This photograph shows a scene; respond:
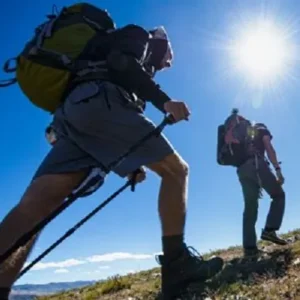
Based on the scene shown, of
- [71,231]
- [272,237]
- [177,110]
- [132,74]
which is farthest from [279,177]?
[71,231]

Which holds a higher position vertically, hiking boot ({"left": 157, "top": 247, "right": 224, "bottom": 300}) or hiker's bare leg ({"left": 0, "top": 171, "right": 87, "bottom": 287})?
hiker's bare leg ({"left": 0, "top": 171, "right": 87, "bottom": 287})

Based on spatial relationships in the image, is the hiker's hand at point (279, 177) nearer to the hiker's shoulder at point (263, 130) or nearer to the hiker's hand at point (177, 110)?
the hiker's shoulder at point (263, 130)

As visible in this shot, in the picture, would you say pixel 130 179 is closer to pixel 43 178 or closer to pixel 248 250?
pixel 43 178

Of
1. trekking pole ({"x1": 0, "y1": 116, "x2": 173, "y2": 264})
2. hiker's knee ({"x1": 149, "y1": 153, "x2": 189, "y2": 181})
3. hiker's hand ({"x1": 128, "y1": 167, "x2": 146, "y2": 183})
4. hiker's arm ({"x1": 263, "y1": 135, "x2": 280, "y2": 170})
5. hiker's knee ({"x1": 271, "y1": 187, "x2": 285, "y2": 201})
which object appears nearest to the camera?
trekking pole ({"x1": 0, "y1": 116, "x2": 173, "y2": 264})

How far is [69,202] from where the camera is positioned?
4.73 m

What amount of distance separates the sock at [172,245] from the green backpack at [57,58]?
1.95 m

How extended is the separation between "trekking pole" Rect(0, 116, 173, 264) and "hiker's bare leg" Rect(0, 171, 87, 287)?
66 millimetres

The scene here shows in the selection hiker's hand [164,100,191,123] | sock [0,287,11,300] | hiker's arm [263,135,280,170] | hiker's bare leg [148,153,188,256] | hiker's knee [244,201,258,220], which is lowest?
sock [0,287,11,300]

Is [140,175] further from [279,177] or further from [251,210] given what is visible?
[279,177]

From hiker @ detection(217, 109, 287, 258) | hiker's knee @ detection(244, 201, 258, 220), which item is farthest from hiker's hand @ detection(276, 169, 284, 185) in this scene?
hiker's knee @ detection(244, 201, 258, 220)

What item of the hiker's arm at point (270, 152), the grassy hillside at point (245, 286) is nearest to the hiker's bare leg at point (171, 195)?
the grassy hillside at point (245, 286)

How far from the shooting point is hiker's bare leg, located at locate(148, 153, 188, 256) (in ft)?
17.0

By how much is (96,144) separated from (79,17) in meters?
1.46

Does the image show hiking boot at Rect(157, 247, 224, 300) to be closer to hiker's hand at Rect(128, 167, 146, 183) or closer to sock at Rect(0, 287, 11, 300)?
hiker's hand at Rect(128, 167, 146, 183)
